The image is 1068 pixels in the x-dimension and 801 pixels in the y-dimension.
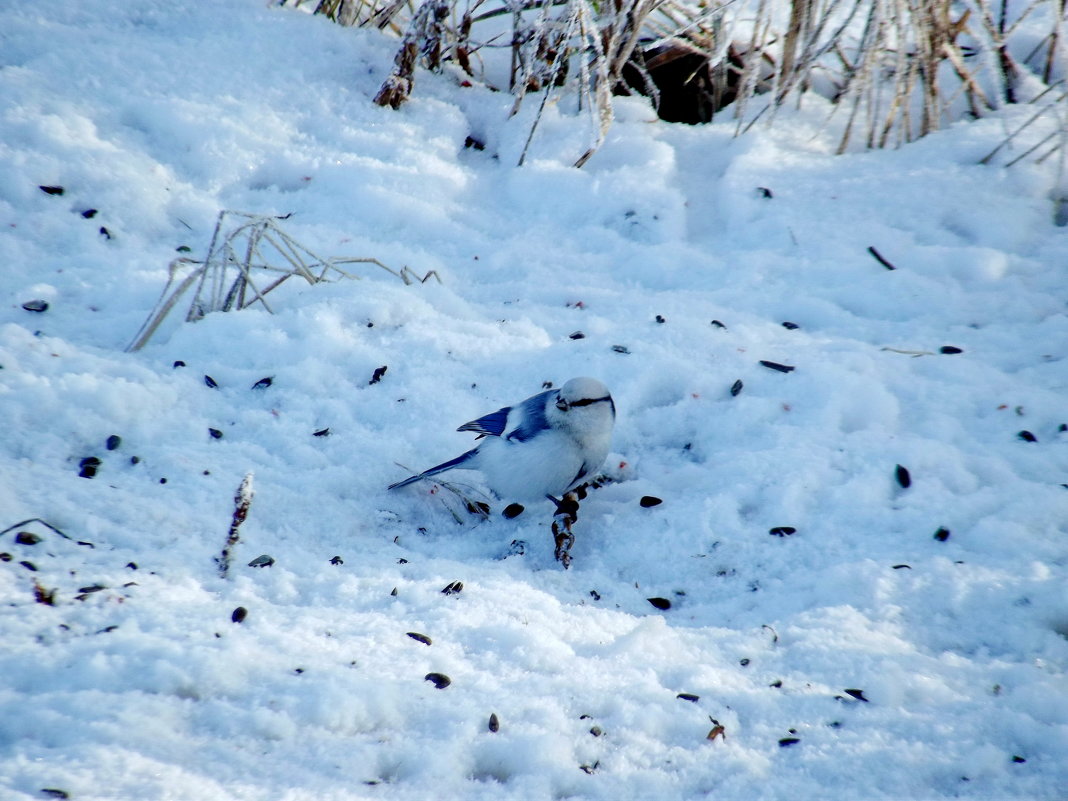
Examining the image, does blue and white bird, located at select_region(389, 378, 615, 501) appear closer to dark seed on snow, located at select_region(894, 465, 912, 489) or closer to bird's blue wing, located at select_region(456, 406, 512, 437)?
bird's blue wing, located at select_region(456, 406, 512, 437)

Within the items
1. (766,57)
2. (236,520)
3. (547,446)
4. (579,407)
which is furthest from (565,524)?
(766,57)

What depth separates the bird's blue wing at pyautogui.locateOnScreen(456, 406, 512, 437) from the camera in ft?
8.86

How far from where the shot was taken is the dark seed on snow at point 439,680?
177 centimetres

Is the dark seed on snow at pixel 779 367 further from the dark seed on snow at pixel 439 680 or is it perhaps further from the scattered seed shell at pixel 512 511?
the dark seed on snow at pixel 439 680

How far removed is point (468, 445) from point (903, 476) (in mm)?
1385

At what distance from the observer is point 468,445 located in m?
2.87

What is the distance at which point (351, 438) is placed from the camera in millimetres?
2771

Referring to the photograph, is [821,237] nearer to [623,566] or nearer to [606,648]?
[623,566]

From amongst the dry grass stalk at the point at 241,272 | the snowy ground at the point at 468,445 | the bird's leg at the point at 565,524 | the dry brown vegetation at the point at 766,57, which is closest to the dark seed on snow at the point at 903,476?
the snowy ground at the point at 468,445

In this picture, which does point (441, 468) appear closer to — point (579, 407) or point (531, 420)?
point (531, 420)

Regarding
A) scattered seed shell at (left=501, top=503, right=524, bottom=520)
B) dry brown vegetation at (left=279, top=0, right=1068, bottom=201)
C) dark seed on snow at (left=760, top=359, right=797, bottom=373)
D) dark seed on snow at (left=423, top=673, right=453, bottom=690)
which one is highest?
dry brown vegetation at (left=279, top=0, right=1068, bottom=201)

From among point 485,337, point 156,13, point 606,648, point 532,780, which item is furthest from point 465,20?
point 532,780

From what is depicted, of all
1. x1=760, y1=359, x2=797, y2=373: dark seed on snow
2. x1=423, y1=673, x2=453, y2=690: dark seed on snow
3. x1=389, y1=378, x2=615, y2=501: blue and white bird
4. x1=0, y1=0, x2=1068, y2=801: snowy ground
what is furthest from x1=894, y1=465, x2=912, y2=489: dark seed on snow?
x1=423, y1=673, x2=453, y2=690: dark seed on snow

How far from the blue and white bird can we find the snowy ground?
0.16 metres
